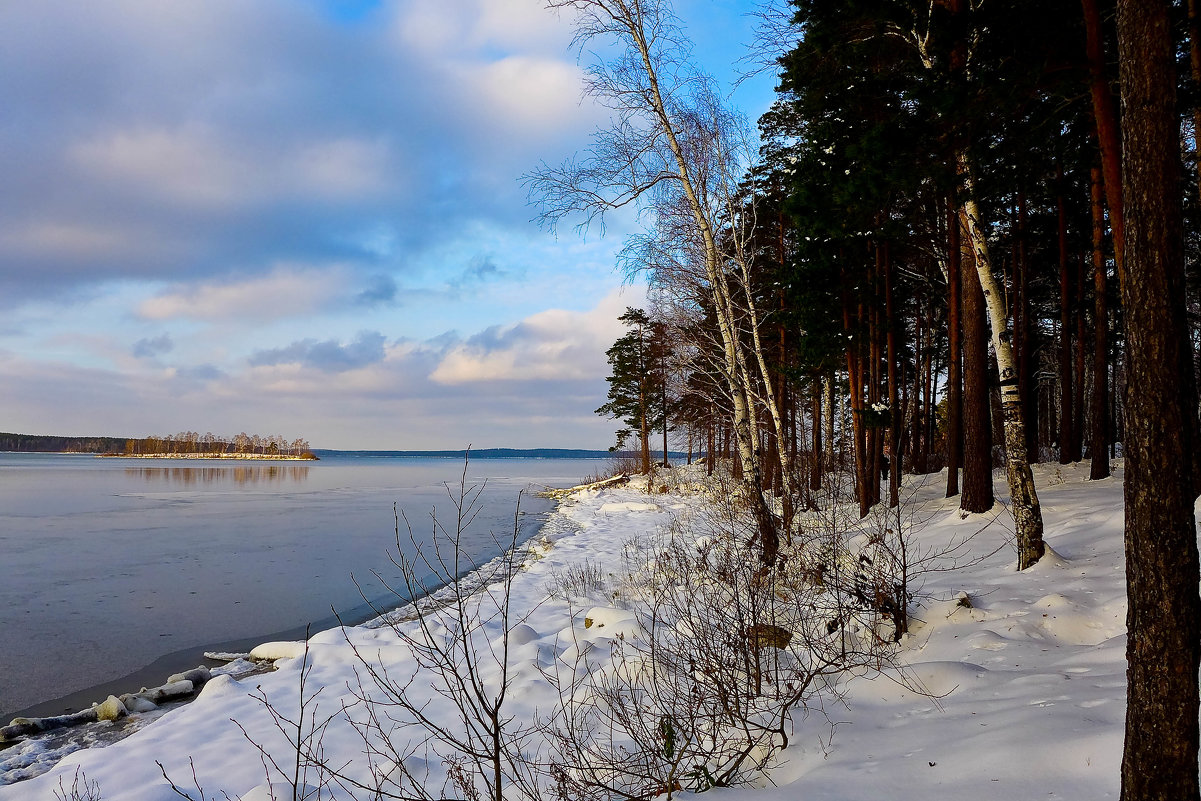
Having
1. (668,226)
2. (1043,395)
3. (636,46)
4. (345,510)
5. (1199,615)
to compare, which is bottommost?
(345,510)

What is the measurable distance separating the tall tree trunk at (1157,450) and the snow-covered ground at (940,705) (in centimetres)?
46

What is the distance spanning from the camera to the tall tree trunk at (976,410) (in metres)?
9.20

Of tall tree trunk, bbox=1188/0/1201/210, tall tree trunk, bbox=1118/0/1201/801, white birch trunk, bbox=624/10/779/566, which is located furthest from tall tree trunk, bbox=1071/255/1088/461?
tall tree trunk, bbox=1118/0/1201/801

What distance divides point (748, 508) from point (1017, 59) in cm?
637

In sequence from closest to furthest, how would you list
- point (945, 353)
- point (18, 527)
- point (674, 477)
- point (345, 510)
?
point (18, 527) < point (945, 353) < point (345, 510) < point (674, 477)

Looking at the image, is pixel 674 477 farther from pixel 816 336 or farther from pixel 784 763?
pixel 784 763

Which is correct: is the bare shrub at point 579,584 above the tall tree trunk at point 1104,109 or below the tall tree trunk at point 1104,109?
below

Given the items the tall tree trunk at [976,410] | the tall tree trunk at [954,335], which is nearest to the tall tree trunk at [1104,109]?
the tall tree trunk at [976,410]

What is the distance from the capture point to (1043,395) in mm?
32125

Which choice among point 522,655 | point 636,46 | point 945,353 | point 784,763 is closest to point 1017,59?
point 636,46

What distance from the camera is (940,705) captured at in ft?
11.9

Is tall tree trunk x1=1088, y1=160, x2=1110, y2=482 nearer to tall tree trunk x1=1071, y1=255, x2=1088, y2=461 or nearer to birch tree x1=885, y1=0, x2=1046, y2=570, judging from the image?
tall tree trunk x1=1071, y1=255, x2=1088, y2=461

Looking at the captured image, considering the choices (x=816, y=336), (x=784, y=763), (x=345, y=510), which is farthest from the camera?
(x=345, y=510)

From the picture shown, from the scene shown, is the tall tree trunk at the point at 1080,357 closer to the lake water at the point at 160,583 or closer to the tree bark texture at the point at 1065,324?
the tree bark texture at the point at 1065,324
